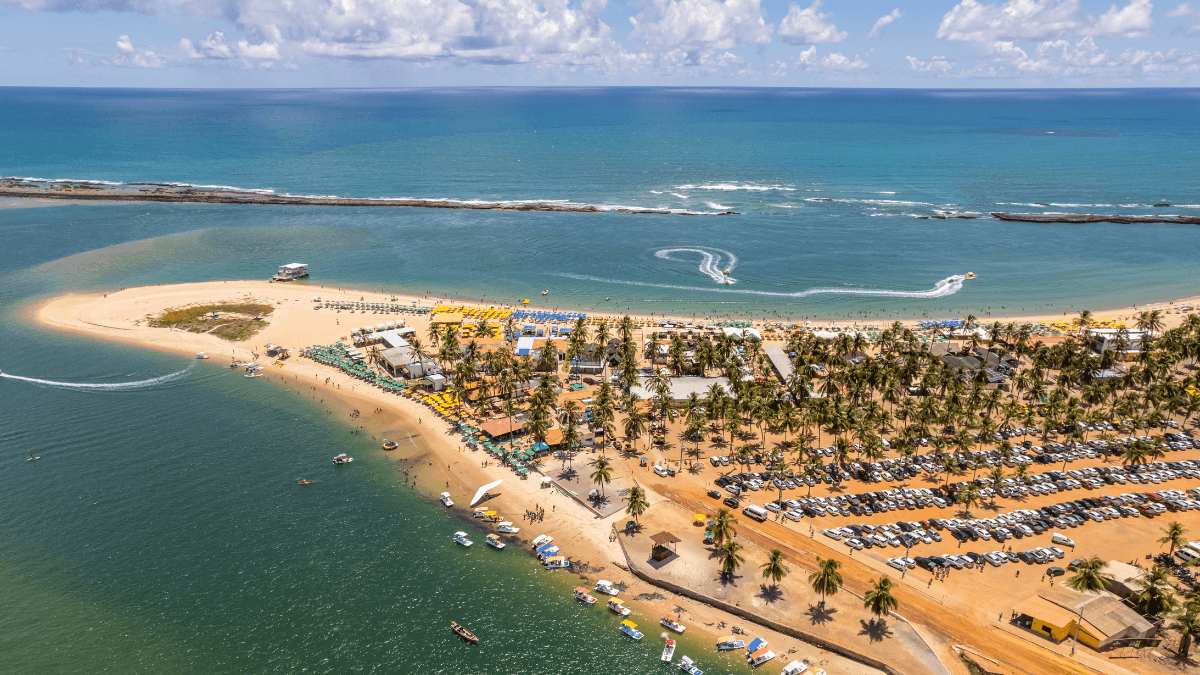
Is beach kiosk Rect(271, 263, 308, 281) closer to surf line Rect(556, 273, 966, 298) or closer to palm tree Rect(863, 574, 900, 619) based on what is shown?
surf line Rect(556, 273, 966, 298)

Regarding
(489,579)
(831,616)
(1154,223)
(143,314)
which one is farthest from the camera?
(1154,223)

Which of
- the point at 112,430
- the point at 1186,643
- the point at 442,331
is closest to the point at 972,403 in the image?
the point at 1186,643

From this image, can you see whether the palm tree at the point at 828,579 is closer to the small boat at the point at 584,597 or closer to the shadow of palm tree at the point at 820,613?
the shadow of palm tree at the point at 820,613

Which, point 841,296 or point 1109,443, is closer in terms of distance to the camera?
point 1109,443

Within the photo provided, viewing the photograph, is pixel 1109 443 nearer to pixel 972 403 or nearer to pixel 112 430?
pixel 972 403

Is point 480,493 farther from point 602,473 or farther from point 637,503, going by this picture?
point 637,503

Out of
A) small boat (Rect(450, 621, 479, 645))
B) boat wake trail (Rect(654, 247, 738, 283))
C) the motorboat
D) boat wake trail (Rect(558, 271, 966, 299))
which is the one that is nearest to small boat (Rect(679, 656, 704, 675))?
the motorboat
